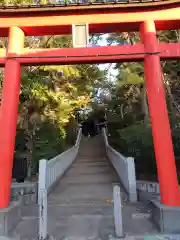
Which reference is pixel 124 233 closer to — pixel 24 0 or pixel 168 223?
pixel 168 223

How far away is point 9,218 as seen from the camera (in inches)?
218

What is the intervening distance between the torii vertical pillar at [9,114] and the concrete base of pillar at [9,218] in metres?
0.21

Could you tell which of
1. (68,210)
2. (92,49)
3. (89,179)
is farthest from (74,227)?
(89,179)

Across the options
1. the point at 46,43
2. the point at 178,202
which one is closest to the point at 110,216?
the point at 178,202

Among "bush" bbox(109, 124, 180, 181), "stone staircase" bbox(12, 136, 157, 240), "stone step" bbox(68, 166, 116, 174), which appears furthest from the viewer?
"stone step" bbox(68, 166, 116, 174)

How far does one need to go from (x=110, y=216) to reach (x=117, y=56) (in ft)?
12.9

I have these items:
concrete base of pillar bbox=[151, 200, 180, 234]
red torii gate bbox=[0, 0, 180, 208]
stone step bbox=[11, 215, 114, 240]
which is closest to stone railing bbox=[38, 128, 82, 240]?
stone step bbox=[11, 215, 114, 240]

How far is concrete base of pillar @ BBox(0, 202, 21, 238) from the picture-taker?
5329 millimetres

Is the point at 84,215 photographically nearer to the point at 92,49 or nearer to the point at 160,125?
the point at 160,125


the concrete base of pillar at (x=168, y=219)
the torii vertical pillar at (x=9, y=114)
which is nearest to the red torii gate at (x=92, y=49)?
the torii vertical pillar at (x=9, y=114)

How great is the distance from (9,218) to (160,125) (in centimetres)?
397

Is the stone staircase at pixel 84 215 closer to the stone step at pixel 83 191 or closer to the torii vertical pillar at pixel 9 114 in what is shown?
the stone step at pixel 83 191

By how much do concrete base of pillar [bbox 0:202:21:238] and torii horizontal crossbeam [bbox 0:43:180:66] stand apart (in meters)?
3.56

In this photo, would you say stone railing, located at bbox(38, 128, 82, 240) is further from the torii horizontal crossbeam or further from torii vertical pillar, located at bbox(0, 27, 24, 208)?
the torii horizontal crossbeam
